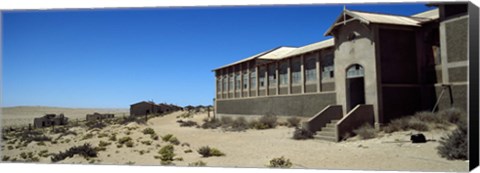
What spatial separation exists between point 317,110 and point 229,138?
5.00 metres

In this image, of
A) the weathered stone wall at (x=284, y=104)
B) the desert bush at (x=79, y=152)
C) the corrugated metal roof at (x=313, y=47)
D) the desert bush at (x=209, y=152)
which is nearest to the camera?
the desert bush at (x=209, y=152)

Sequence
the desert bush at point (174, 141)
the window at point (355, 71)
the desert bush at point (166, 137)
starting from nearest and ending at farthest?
the desert bush at point (174, 141) → the window at point (355, 71) → the desert bush at point (166, 137)

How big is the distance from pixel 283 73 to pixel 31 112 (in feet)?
44.9

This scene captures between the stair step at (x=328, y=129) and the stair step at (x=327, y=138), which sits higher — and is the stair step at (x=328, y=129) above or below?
above

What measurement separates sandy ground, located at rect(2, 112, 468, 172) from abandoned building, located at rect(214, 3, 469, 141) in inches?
66.4

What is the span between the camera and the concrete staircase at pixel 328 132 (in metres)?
17.4

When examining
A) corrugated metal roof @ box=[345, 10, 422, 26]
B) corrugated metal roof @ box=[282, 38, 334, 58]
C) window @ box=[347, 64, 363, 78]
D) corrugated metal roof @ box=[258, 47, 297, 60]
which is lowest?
window @ box=[347, 64, 363, 78]

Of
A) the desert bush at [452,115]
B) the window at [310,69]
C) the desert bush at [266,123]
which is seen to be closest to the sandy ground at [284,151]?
the desert bush at [452,115]

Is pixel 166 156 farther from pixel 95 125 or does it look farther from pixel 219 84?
pixel 219 84

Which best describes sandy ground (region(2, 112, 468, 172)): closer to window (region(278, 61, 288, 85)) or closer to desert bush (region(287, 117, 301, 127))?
desert bush (region(287, 117, 301, 127))

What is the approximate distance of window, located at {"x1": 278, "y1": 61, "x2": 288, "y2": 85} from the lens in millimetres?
24466

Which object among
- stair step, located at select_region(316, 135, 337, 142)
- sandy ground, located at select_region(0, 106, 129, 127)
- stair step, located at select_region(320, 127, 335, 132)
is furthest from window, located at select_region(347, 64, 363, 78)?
sandy ground, located at select_region(0, 106, 129, 127)

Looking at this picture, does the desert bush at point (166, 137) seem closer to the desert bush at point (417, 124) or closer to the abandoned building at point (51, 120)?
the abandoned building at point (51, 120)

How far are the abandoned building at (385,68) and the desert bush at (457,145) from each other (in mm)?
2181
